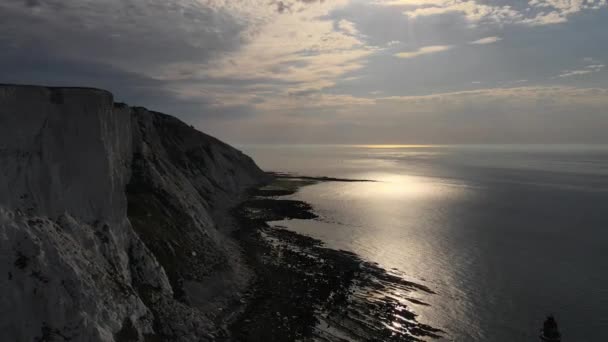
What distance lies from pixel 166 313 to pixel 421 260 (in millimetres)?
33088

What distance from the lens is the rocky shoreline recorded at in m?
28.0

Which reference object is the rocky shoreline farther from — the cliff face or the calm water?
the cliff face

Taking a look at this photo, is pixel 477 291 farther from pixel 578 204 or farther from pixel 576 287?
pixel 578 204

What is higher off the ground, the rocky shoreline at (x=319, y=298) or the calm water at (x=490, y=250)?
the calm water at (x=490, y=250)

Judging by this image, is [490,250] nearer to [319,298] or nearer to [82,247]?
[319,298]

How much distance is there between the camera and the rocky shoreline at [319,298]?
28.0 m

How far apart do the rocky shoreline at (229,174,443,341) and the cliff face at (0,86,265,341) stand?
313 centimetres

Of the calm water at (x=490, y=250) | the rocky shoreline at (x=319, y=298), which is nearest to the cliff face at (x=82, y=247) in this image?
the rocky shoreline at (x=319, y=298)

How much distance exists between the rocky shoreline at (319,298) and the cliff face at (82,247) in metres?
3.13

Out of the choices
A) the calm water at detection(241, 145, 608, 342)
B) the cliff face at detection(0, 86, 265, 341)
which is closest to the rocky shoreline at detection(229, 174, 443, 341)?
the calm water at detection(241, 145, 608, 342)

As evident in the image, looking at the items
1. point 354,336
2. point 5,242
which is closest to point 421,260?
point 354,336

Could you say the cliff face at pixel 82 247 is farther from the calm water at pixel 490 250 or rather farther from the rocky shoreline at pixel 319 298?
the calm water at pixel 490 250

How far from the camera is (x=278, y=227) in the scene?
6328 centimetres

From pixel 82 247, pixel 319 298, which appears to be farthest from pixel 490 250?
pixel 82 247
